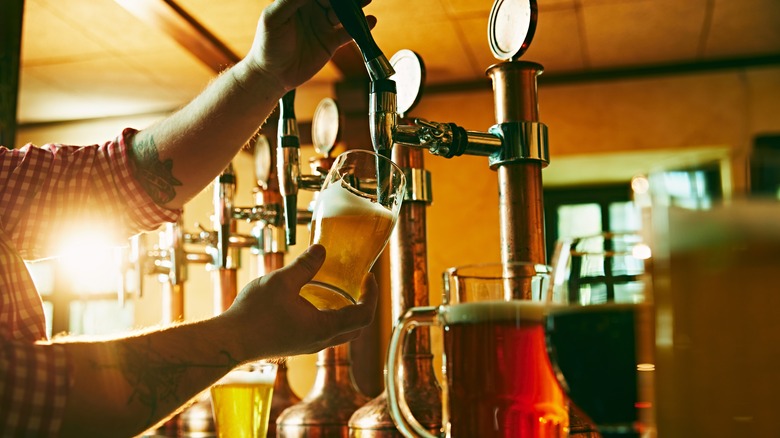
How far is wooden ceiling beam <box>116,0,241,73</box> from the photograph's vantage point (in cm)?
382

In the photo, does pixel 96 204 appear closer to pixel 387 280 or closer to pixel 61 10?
pixel 61 10

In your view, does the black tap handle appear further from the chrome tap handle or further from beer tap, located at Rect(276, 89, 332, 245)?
the chrome tap handle

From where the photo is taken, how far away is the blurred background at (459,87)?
3990 mm

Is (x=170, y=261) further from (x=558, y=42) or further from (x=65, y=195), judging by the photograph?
(x=558, y=42)

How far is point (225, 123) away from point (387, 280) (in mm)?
3813

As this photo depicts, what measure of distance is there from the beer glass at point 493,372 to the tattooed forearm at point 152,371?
0.78 feet

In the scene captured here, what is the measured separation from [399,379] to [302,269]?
0.16 m

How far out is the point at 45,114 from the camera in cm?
569

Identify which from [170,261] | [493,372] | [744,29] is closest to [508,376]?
[493,372]

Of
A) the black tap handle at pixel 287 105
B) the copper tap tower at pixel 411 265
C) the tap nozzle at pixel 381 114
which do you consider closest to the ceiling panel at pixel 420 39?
the black tap handle at pixel 287 105

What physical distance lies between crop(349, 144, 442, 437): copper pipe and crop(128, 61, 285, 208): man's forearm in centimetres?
23

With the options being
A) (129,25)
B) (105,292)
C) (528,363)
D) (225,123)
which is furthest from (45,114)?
(528,363)

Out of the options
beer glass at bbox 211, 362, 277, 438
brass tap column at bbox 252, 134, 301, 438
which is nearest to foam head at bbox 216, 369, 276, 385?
beer glass at bbox 211, 362, 277, 438

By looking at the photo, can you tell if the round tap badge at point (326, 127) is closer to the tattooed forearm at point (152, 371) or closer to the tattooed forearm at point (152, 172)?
the tattooed forearm at point (152, 172)
